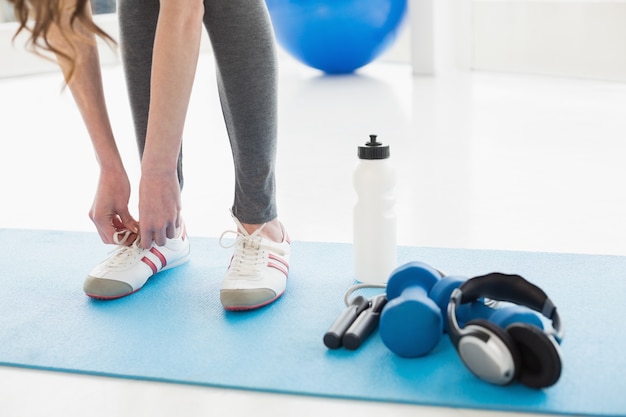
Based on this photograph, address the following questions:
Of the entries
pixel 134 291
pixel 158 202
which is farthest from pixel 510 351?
pixel 134 291

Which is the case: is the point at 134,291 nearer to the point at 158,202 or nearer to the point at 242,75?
the point at 158,202

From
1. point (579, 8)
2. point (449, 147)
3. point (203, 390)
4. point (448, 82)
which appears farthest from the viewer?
point (448, 82)

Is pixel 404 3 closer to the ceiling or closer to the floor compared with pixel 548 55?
closer to the ceiling

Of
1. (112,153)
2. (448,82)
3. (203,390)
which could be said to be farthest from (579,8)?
(203,390)

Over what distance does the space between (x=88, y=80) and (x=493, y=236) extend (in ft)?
2.86

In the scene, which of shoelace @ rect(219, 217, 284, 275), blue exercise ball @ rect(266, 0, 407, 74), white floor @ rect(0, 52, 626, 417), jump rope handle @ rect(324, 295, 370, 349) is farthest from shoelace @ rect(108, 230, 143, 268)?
blue exercise ball @ rect(266, 0, 407, 74)

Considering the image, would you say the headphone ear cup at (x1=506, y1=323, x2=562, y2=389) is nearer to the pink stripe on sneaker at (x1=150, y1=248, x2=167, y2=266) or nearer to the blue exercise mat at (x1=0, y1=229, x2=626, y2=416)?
the blue exercise mat at (x1=0, y1=229, x2=626, y2=416)

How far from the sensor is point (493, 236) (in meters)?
1.67

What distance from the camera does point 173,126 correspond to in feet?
4.02

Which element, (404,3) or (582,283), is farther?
(404,3)

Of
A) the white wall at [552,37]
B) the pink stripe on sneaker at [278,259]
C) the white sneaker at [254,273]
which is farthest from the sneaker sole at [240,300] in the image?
the white wall at [552,37]

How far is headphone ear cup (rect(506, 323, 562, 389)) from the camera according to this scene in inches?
39.1

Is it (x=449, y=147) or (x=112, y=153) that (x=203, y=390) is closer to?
(x=112, y=153)

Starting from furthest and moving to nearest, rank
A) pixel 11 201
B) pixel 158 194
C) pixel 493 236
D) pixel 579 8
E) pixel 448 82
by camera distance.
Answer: pixel 448 82 < pixel 579 8 < pixel 11 201 < pixel 493 236 < pixel 158 194
